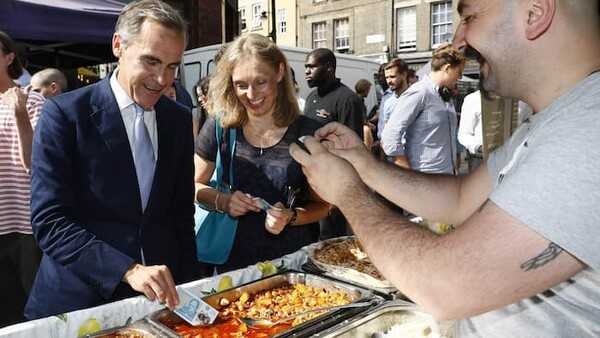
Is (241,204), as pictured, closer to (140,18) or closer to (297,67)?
(140,18)

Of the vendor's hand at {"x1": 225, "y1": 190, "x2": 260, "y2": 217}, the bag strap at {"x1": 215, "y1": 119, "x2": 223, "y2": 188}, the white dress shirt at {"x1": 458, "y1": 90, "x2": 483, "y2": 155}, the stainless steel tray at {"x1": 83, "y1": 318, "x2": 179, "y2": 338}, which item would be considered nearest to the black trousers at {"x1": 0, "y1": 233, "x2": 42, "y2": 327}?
the bag strap at {"x1": 215, "y1": 119, "x2": 223, "y2": 188}

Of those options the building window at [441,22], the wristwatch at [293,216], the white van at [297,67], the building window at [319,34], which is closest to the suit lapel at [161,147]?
the wristwatch at [293,216]

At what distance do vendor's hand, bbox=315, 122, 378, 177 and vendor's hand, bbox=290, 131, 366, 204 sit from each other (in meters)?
0.40

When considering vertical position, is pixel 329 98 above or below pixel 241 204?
above

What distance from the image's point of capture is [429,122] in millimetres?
3895

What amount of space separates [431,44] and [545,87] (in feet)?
67.4

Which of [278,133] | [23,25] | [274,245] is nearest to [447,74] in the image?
[278,133]

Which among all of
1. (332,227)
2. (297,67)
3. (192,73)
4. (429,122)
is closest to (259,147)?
(429,122)

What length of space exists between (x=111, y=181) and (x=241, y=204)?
0.60 metres

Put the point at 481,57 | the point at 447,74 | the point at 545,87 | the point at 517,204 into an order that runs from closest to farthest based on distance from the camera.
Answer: the point at 517,204
the point at 545,87
the point at 481,57
the point at 447,74

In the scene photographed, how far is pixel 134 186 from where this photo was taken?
5.51 ft

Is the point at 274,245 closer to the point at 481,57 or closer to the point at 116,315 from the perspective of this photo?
the point at 116,315

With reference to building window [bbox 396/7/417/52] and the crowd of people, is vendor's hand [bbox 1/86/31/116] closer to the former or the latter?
the crowd of people

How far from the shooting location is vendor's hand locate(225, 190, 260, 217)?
2.07 metres
